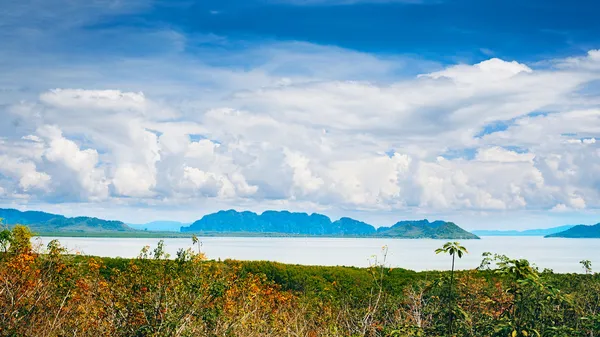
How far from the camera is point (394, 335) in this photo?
23.2ft

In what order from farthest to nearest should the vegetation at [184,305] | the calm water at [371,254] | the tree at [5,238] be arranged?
the calm water at [371,254], the tree at [5,238], the vegetation at [184,305]

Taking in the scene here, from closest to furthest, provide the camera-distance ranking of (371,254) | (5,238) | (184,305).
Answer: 1. (184,305)
2. (5,238)
3. (371,254)

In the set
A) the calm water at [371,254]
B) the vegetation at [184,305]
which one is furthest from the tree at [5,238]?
the vegetation at [184,305]

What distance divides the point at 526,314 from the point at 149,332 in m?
6.31

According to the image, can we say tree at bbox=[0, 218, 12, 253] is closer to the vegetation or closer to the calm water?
the calm water

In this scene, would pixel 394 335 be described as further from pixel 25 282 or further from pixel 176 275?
pixel 25 282

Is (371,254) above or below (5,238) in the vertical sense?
above

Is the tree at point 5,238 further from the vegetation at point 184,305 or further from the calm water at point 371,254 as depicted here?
the vegetation at point 184,305

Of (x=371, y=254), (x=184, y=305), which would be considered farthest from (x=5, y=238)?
(x=371, y=254)

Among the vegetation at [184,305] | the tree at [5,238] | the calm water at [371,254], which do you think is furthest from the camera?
the calm water at [371,254]

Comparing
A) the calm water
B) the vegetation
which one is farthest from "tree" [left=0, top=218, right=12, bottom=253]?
the vegetation

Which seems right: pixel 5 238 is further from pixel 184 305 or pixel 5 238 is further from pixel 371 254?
pixel 371 254

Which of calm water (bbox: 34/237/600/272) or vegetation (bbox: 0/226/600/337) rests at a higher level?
calm water (bbox: 34/237/600/272)

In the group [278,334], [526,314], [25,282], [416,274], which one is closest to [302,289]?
[416,274]
